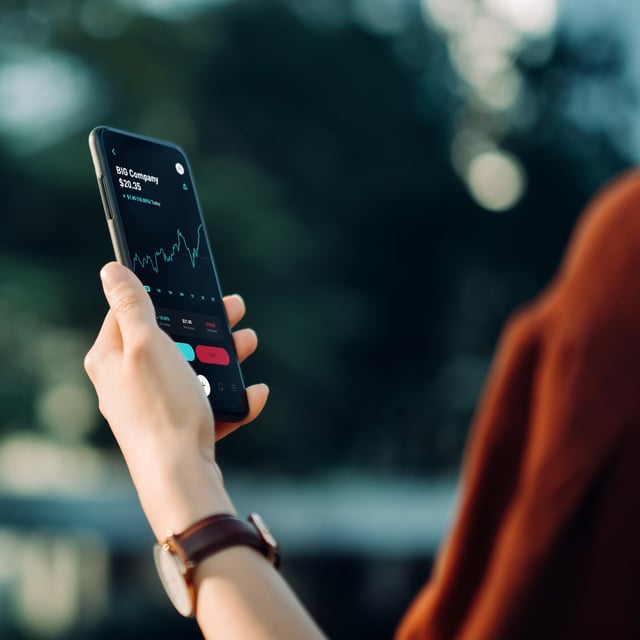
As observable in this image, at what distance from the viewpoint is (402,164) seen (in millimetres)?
14172

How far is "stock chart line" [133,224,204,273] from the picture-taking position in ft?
5.30

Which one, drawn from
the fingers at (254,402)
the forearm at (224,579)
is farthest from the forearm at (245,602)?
the fingers at (254,402)

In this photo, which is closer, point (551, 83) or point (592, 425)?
point (592, 425)

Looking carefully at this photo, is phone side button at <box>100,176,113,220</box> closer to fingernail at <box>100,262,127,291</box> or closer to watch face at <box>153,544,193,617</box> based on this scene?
fingernail at <box>100,262,127,291</box>

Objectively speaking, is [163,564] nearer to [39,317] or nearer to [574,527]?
[574,527]

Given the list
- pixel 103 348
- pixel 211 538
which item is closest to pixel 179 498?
pixel 211 538

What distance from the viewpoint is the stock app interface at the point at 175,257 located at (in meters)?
1.61

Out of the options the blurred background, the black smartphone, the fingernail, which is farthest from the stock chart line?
the blurred background

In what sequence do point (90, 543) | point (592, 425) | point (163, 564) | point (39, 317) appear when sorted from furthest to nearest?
1. point (90, 543)
2. point (39, 317)
3. point (592, 425)
4. point (163, 564)

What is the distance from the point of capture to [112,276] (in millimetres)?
1351

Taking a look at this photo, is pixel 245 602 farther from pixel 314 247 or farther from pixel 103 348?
pixel 314 247

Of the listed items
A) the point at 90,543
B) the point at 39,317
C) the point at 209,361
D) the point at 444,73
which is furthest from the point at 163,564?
the point at 444,73

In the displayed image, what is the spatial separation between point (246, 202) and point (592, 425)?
36.7ft

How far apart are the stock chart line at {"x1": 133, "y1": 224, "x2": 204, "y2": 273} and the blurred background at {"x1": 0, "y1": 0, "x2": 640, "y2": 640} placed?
8894 mm
